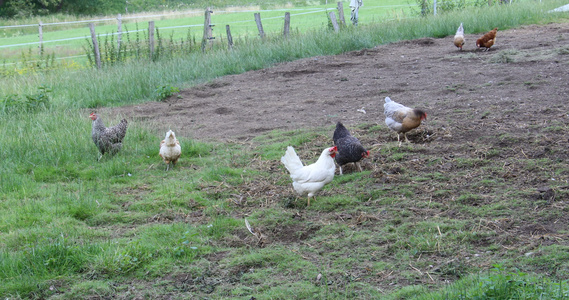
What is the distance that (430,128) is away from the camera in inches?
264

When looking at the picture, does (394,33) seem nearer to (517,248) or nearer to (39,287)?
(517,248)

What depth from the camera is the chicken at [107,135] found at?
258 inches

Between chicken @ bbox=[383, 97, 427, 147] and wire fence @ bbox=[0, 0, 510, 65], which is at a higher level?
wire fence @ bbox=[0, 0, 510, 65]

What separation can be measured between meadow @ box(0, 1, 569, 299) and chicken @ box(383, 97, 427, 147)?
10.4 inches

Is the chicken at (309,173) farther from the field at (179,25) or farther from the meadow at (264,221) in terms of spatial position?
the field at (179,25)

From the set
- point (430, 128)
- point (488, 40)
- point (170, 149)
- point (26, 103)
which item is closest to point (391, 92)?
point (430, 128)

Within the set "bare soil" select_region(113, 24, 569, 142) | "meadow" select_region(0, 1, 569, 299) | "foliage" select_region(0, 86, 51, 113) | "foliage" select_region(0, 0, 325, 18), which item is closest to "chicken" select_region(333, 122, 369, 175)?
"meadow" select_region(0, 1, 569, 299)

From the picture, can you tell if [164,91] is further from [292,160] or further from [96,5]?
[96,5]

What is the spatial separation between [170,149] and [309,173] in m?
2.13

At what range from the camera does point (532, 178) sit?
4840mm

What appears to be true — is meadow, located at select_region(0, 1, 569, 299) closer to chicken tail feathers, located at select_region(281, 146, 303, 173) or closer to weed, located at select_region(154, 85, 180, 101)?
chicken tail feathers, located at select_region(281, 146, 303, 173)

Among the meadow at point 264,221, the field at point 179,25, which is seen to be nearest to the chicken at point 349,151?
Result: the meadow at point 264,221

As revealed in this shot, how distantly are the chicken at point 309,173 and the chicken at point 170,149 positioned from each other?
1780mm

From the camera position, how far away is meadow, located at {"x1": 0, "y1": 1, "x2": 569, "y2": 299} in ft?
11.6
